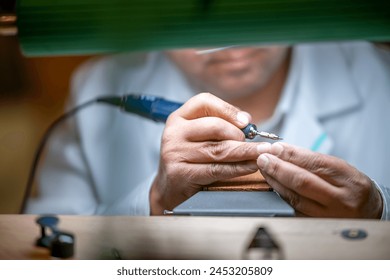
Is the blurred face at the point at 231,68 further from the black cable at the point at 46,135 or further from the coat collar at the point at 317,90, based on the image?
the black cable at the point at 46,135

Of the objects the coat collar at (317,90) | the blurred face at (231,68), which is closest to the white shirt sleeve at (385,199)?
the coat collar at (317,90)

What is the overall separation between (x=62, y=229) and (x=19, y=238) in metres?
0.06

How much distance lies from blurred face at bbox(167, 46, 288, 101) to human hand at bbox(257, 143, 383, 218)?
0.15 m

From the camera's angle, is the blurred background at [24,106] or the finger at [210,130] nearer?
the finger at [210,130]

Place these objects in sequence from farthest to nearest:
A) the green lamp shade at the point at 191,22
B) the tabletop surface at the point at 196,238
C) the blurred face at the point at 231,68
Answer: the blurred face at the point at 231,68
the tabletop surface at the point at 196,238
the green lamp shade at the point at 191,22

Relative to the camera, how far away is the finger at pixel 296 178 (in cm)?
79

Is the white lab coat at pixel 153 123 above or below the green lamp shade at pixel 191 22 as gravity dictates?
below

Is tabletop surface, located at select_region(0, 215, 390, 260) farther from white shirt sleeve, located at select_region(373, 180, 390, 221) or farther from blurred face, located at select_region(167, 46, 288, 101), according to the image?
blurred face, located at select_region(167, 46, 288, 101)

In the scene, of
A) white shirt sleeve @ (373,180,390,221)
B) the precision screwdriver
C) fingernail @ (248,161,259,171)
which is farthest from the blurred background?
white shirt sleeve @ (373,180,390,221)

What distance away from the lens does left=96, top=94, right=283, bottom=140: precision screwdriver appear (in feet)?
2.67

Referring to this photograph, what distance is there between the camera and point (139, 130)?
974mm

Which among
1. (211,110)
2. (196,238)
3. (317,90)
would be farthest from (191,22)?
(317,90)

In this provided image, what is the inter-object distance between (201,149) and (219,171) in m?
0.04

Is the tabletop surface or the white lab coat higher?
the white lab coat
